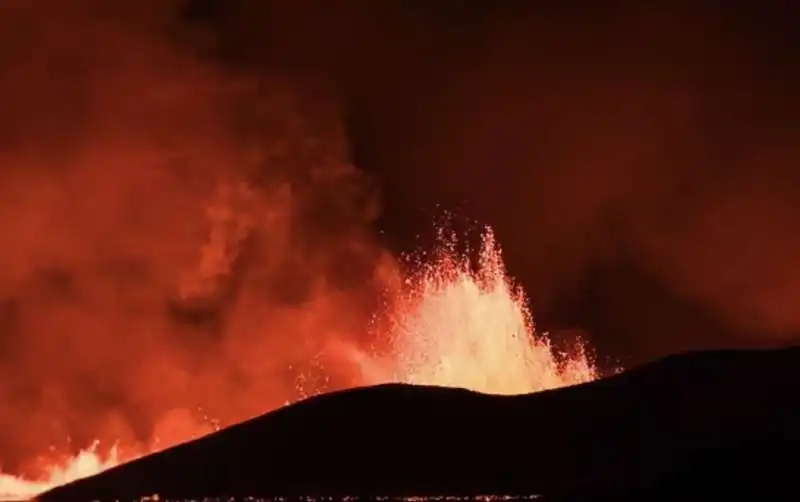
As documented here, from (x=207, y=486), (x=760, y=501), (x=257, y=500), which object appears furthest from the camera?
(x=207, y=486)

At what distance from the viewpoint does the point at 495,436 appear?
64.6 m

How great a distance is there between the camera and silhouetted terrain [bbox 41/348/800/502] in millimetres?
58219

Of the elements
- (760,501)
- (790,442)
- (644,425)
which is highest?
(644,425)

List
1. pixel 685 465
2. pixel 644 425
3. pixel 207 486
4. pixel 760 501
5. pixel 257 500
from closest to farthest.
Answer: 1. pixel 760 501
2. pixel 685 465
3. pixel 257 500
4. pixel 207 486
5. pixel 644 425

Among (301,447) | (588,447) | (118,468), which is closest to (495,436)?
(588,447)

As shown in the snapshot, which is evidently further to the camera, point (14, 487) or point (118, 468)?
point (14, 487)

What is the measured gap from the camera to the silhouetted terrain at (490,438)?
191ft

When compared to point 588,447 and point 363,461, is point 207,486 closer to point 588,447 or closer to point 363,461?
point 363,461

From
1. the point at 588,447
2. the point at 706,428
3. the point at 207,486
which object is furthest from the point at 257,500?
the point at 706,428

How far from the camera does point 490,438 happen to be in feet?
211

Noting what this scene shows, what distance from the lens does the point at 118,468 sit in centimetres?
6419

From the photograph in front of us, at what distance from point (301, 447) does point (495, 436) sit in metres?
9.52

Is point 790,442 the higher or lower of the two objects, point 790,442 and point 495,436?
the lower

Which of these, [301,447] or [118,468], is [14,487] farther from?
[301,447]
